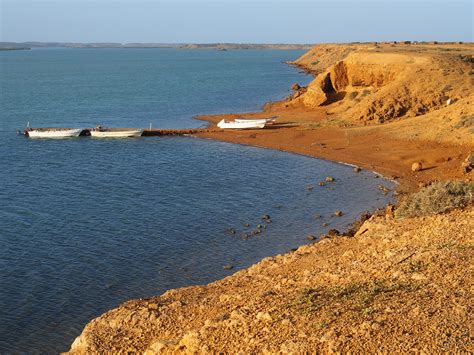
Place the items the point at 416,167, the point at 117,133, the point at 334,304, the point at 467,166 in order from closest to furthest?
the point at 334,304 < the point at 467,166 < the point at 416,167 < the point at 117,133

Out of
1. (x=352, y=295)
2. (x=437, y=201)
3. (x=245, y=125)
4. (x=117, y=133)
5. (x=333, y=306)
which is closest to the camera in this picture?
(x=333, y=306)

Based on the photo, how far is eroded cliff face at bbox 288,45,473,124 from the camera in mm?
50938

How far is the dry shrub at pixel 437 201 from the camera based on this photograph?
66.4 feet

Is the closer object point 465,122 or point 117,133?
point 465,122

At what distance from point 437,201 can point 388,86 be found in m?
35.6

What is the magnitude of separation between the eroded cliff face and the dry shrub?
30.3 meters

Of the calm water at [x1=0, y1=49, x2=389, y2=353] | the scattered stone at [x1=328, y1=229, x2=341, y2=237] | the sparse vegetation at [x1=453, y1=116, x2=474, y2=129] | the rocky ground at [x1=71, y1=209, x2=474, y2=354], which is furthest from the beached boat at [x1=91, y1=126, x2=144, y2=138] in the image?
the rocky ground at [x1=71, y1=209, x2=474, y2=354]

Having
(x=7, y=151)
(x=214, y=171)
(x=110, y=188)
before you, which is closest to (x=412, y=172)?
(x=214, y=171)

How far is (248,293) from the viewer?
16.0 m

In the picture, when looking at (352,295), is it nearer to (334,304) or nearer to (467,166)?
(334,304)

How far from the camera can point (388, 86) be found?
54.1 metres

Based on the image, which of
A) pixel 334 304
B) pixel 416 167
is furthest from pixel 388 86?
pixel 334 304

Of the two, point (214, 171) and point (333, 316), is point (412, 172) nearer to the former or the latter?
point (214, 171)

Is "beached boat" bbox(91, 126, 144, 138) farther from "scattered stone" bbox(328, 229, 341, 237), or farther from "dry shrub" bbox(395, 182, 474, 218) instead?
"dry shrub" bbox(395, 182, 474, 218)
